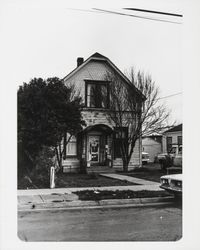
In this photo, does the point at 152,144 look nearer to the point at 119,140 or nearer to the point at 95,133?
the point at 119,140

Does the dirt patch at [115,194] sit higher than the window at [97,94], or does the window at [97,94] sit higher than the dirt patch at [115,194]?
the window at [97,94]

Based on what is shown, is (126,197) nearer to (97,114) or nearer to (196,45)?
(97,114)

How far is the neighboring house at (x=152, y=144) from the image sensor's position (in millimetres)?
8331

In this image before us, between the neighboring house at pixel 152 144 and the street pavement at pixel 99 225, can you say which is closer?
the street pavement at pixel 99 225

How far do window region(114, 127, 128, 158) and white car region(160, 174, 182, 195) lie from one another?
1765 millimetres

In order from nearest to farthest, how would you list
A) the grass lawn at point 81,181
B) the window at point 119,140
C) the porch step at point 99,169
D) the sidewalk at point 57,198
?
the sidewalk at point 57,198, the grass lawn at point 81,181, the porch step at point 99,169, the window at point 119,140

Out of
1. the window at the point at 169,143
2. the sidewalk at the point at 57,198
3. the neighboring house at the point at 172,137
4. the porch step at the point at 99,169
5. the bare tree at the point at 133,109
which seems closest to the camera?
the neighboring house at the point at 172,137

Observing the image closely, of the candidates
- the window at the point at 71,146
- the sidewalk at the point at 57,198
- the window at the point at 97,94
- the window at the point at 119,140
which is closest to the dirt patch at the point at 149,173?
the sidewalk at the point at 57,198

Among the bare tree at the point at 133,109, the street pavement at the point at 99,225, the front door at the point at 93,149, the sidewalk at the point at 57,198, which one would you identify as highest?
the bare tree at the point at 133,109

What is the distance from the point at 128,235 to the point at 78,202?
5.41ft

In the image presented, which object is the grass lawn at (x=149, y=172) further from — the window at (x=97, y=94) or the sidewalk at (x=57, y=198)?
the window at (x=97, y=94)

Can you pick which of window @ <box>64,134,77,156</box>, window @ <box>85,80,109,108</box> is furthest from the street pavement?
window @ <box>85,80,109,108</box>

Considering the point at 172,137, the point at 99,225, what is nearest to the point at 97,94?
the point at 172,137

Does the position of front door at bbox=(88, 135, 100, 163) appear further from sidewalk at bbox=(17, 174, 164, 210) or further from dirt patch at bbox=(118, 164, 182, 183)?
dirt patch at bbox=(118, 164, 182, 183)
